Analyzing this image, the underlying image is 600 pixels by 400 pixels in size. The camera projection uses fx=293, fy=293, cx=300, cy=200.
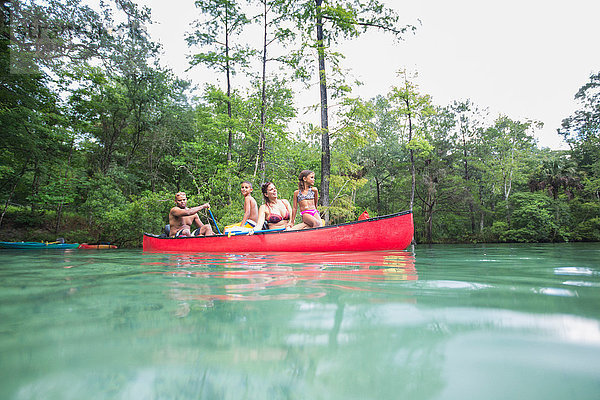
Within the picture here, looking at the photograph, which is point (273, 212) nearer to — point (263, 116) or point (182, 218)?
point (182, 218)

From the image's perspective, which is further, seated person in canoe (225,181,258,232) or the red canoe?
seated person in canoe (225,181,258,232)

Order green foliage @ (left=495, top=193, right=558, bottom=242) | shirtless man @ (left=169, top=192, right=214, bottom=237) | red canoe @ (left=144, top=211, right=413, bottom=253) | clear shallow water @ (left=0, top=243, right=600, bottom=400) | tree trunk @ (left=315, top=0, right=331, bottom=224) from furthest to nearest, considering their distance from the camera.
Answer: green foliage @ (left=495, top=193, right=558, bottom=242)
tree trunk @ (left=315, top=0, right=331, bottom=224)
shirtless man @ (left=169, top=192, right=214, bottom=237)
red canoe @ (left=144, top=211, right=413, bottom=253)
clear shallow water @ (left=0, top=243, right=600, bottom=400)

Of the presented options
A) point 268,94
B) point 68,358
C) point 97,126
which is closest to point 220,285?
point 68,358

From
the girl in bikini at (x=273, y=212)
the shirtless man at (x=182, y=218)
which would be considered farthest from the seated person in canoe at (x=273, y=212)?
the shirtless man at (x=182, y=218)

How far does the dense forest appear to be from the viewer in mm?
10328

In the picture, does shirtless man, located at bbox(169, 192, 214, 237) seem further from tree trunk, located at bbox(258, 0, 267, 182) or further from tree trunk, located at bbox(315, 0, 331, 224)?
tree trunk, located at bbox(258, 0, 267, 182)

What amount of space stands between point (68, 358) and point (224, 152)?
1448cm

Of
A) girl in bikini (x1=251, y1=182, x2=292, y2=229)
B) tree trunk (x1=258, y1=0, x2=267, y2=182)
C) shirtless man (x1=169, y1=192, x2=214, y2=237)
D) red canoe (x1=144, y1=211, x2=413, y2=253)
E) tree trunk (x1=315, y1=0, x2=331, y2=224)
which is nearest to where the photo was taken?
red canoe (x1=144, y1=211, x2=413, y2=253)

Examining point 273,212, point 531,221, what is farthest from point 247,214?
point 531,221

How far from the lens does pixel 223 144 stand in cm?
1562

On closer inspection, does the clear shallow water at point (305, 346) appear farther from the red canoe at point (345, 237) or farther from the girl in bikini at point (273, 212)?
the girl in bikini at point (273, 212)

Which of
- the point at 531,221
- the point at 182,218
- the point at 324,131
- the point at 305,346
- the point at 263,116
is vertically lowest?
the point at 531,221

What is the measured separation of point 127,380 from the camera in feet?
2.10

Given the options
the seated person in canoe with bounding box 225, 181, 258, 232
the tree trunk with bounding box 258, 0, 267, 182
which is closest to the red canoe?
the seated person in canoe with bounding box 225, 181, 258, 232
